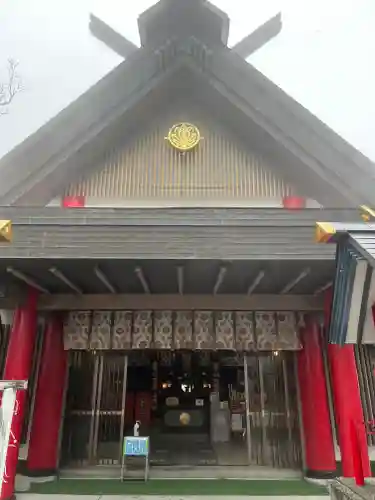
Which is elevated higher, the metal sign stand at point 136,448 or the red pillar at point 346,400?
the red pillar at point 346,400

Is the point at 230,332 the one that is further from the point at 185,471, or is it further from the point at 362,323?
the point at 362,323


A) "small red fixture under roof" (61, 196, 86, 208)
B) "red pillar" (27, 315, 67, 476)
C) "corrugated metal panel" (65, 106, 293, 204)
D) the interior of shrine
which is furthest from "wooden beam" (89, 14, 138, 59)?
the interior of shrine

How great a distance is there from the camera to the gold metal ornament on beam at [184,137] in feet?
24.9

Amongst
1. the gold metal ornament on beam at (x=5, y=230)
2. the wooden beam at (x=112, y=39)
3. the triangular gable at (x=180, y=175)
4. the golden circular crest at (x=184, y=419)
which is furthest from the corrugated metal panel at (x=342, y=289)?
the golden circular crest at (x=184, y=419)

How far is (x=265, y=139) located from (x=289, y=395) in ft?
15.1

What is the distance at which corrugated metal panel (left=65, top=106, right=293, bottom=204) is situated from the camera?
24.4 feet

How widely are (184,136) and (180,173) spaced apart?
738mm

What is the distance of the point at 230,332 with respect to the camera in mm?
6656

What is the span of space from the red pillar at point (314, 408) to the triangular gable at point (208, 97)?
2.42 metres

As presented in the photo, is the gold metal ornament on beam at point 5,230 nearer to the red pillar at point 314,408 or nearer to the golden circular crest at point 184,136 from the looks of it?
the golden circular crest at point 184,136

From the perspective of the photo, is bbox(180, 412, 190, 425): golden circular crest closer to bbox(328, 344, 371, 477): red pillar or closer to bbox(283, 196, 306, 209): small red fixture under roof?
bbox(328, 344, 371, 477): red pillar

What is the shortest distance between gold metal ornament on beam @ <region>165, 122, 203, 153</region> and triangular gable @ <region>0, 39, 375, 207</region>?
0.68 meters

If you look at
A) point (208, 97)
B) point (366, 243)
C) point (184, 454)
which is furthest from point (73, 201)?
point (184, 454)

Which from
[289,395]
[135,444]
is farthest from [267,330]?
[135,444]
